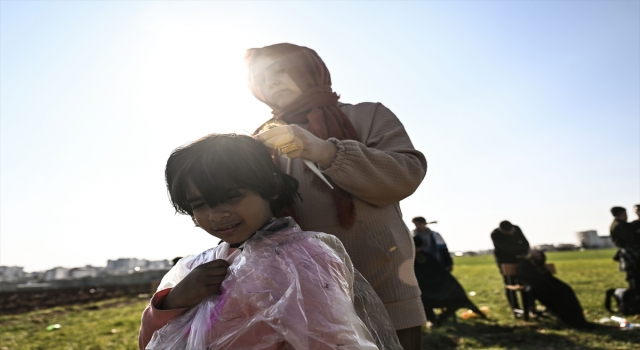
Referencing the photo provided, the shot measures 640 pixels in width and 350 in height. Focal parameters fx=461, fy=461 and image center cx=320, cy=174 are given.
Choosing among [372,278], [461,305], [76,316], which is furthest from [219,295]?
[76,316]

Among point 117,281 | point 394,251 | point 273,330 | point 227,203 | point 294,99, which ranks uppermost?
point 294,99

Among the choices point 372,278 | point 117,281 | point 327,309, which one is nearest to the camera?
point 327,309

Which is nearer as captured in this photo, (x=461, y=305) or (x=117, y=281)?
(x=461, y=305)

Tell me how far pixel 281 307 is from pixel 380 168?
0.64 m

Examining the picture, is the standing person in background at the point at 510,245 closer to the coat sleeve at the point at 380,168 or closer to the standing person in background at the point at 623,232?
the standing person in background at the point at 623,232

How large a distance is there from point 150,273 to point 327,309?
26664 mm

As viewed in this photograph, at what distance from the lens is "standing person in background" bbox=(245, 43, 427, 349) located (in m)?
1.60

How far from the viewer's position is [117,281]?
24.9 metres

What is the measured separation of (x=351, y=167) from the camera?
1597 millimetres

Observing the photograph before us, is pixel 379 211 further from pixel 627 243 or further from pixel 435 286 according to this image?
pixel 627 243

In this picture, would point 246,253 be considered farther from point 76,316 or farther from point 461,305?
point 76,316

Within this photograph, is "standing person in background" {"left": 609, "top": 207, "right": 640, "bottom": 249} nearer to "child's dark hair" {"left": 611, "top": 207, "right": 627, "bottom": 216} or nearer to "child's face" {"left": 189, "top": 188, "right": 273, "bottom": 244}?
"child's dark hair" {"left": 611, "top": 207, "right": 627, "bottom": 216}

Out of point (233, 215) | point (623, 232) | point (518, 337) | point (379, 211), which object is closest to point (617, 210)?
point (623, 232)

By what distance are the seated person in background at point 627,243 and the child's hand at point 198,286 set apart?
9.06 metres
